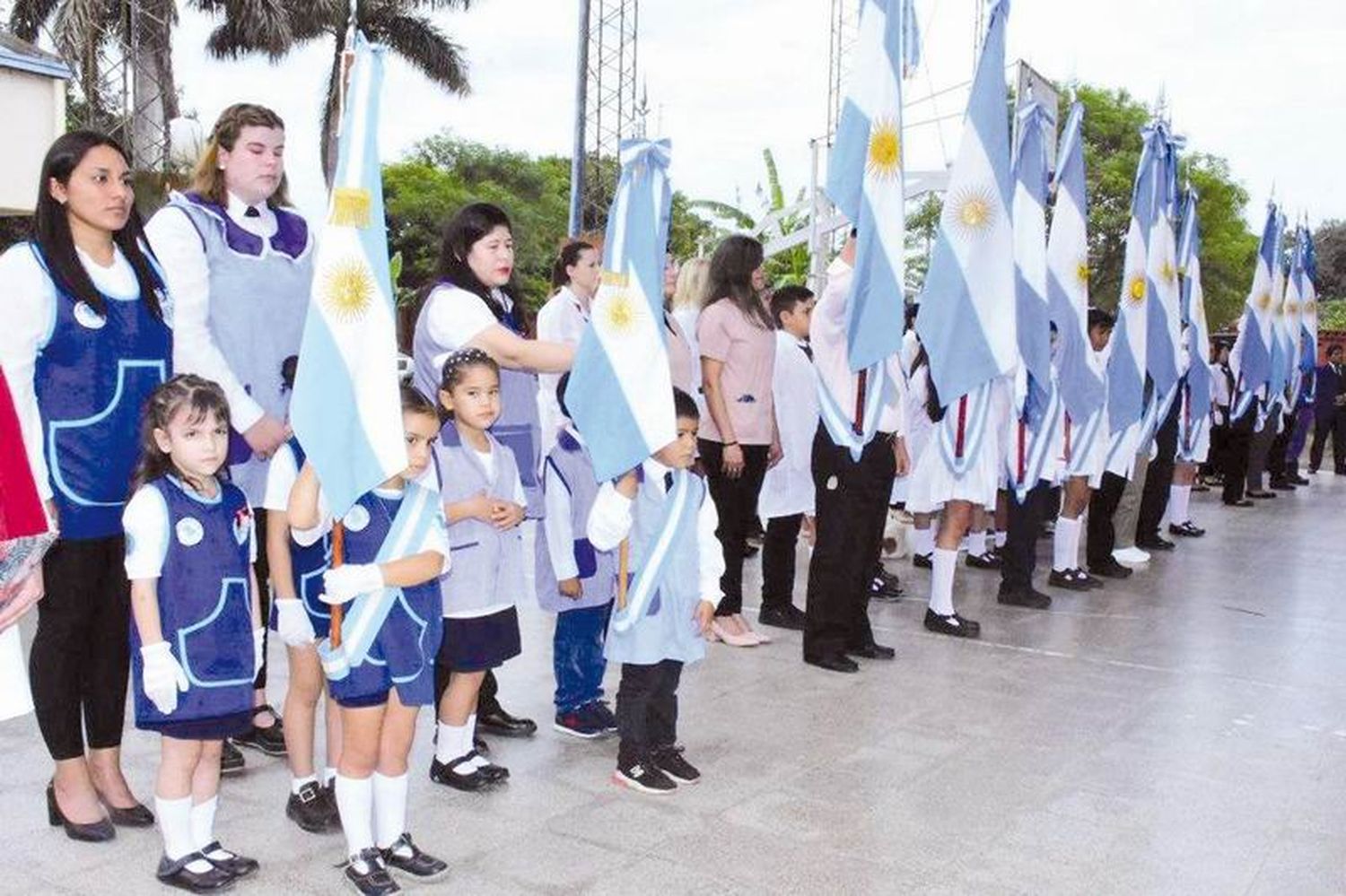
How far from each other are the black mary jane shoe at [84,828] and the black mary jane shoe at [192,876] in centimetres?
34

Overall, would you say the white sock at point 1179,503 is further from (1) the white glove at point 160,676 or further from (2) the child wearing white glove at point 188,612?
(1) the white glove at point 160,676

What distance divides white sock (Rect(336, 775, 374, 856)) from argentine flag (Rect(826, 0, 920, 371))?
285 cm

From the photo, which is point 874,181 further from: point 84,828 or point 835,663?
point 84,828

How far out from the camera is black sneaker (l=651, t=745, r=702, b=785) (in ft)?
14.0

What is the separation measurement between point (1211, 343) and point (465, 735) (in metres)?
11.7

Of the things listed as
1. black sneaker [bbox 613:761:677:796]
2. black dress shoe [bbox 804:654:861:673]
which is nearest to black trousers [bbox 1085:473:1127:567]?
black dress shoe [bbox 804:654:861:673]

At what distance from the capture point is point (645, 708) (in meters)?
4.22

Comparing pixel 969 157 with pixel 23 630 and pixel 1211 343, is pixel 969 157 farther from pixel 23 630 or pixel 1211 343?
pixel 1211 343

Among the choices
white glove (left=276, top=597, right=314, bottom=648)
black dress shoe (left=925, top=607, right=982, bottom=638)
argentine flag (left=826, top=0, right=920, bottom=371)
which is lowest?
black dress shoe (left=925, top=607, right=982, bottom=638)

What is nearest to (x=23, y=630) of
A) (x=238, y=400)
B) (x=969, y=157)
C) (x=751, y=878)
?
(x=238, y=400)

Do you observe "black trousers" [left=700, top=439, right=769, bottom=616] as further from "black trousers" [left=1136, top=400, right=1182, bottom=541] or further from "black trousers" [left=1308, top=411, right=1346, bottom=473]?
"black trousers" [left=1308, top=411, right=1346, bottom=473]

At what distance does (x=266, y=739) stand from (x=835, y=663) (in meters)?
2.31

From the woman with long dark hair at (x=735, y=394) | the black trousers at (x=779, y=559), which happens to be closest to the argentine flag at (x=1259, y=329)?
the black trousers at (x=779, y=559)

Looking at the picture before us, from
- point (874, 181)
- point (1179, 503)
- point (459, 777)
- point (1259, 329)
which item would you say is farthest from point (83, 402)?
point (1259, 329)
